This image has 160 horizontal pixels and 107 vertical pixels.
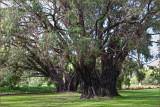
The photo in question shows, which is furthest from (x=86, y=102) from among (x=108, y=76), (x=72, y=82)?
(x=72, y=82)

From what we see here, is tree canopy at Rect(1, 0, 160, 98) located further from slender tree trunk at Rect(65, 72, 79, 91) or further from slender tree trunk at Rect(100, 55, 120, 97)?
slender tree trunk at Rect(65, 72, 79, 91)

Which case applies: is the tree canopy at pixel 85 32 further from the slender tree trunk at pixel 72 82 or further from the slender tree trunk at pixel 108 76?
the slender tree trunk at pixel 72 82

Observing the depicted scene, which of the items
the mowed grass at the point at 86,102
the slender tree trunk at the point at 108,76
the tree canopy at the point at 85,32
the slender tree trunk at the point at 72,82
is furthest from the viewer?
the slender tree trunk at the point at 72,82

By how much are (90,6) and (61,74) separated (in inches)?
598

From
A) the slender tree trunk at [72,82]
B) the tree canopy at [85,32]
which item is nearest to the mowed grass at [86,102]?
the tree canopy at [85,32]

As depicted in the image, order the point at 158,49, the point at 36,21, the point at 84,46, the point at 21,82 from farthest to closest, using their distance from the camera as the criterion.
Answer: the point at 21,82 < the point at 158,49 < the point at 36,21 < the point at 84,46

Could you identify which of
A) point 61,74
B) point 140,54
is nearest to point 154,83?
point 61,74

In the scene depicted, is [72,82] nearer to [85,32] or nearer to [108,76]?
[108,76]

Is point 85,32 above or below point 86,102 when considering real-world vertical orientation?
above

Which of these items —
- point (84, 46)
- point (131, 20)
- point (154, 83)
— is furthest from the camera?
point (154, 83)

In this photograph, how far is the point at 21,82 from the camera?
22.8m

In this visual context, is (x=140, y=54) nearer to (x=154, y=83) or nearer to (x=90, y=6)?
(x=90, y=6)

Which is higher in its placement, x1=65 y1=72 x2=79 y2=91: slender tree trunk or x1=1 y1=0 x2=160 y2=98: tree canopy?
x1=1 y1=0 x2=160 y2=98: tree canopy

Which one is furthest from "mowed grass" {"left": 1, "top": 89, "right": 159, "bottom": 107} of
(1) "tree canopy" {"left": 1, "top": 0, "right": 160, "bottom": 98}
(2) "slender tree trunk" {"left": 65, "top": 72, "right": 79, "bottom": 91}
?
(2) "slender tree trunk" {"left": 65, "top": 72, "right": 79, "bottom": 91}
